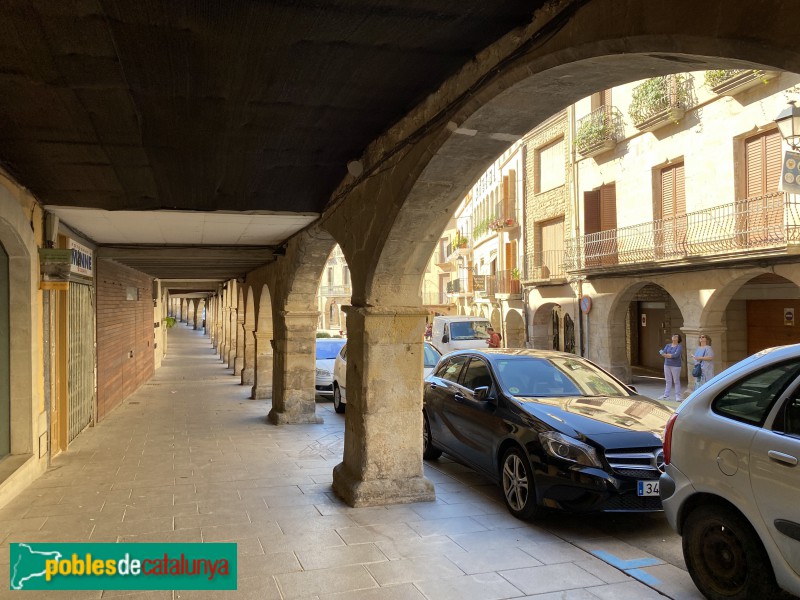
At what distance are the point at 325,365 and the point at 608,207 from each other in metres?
10.3

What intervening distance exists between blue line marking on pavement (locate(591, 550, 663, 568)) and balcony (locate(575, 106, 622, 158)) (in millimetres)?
16111

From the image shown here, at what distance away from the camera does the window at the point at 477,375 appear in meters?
6.38

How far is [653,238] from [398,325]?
42.8 ft

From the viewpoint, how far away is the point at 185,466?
23.7 feet

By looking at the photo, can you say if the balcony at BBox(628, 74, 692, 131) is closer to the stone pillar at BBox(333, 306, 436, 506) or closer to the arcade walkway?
the arcade walkway

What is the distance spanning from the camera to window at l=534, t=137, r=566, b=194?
21906mm

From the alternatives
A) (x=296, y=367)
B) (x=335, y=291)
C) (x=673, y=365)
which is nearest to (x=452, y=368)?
(x=296, y=367)

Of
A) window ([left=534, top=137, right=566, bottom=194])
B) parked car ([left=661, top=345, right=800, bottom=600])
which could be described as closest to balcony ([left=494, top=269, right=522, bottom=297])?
window ([left=534, top=137, right=566, bottom=194])

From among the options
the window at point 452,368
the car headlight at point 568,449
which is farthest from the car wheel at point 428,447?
the car headlight at point 568,449

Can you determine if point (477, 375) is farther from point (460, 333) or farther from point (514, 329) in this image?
point (514, 329)

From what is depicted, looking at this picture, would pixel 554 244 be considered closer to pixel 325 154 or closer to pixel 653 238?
pixel 653 238

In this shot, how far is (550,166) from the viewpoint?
74.4 feet

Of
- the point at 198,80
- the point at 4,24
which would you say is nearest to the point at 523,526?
the point at 198,80

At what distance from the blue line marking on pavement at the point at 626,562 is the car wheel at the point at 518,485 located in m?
0.72
